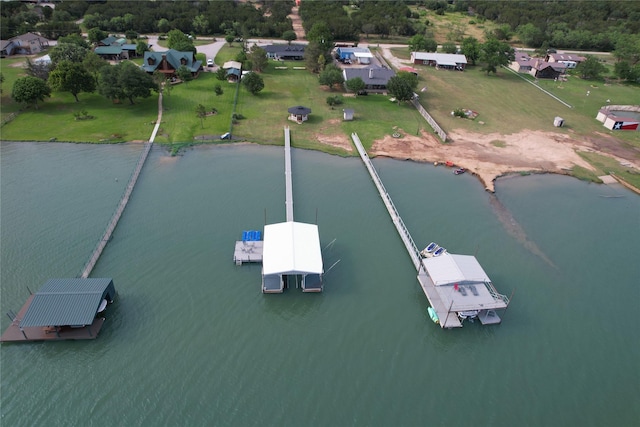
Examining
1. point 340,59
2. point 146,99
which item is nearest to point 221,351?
point 146,99

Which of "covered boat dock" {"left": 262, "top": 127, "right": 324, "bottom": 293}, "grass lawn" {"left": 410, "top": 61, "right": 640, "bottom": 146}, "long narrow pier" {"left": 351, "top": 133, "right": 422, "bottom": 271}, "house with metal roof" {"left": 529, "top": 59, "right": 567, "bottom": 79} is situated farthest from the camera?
"house with metal roof" {"left": 529, "top": 59, "right": 567, "bottom": 79}

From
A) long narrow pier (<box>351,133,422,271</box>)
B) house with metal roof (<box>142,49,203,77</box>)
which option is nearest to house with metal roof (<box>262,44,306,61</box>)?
house with metal roof (<box>142,49,203,77</box>)

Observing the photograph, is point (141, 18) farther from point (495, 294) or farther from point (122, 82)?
point (495, 294)

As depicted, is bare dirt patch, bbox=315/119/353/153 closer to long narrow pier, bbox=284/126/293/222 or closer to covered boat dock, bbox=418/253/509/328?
long narrow pier, bbox=284/126/293/222

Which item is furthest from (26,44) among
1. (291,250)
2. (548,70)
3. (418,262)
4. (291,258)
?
(548,70)

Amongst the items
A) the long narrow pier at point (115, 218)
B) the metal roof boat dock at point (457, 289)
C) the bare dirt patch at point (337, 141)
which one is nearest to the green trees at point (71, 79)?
the long narrow pier at point (115, 218)

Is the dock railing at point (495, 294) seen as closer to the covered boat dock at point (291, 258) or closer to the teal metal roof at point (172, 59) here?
the covered boat dock at point (291, 258)

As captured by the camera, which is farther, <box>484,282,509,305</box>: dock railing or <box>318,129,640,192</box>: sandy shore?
<box>318,129,640,192</box>: sandy shore
